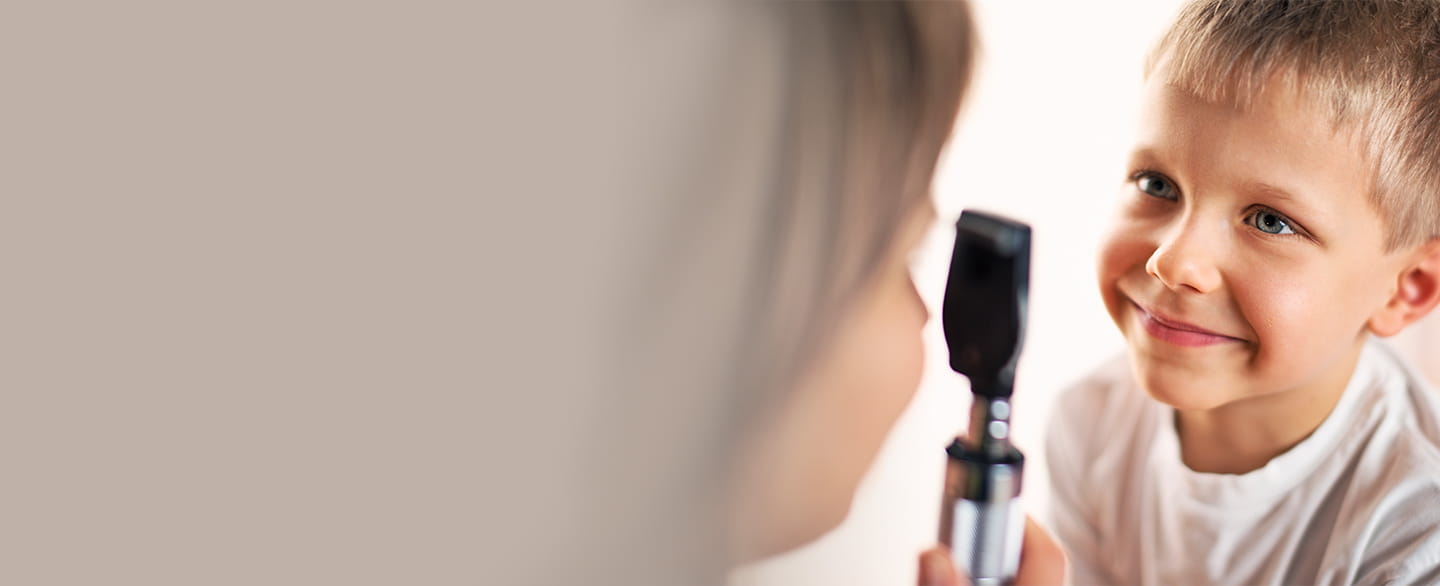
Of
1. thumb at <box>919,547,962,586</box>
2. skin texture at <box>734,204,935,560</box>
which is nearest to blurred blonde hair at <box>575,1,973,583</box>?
skin texture at <box>734,204,935,560</box>

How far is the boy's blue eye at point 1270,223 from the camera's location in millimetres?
820

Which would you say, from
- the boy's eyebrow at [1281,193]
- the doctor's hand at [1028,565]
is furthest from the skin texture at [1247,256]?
the doctor's hand at [1028,565]

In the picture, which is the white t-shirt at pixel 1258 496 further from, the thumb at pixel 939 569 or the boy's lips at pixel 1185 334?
the thumb at pixel 939 569

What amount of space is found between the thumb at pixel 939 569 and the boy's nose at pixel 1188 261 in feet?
0.93

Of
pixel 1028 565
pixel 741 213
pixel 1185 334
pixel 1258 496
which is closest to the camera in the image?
pixel 741 213

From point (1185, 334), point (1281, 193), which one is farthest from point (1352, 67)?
point (1185, 334)

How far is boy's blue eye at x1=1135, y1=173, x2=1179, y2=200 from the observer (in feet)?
2.86

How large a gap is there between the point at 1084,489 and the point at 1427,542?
320 millimetres

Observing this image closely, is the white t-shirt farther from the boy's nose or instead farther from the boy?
the boy's nose

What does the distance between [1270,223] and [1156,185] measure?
9 centimetres

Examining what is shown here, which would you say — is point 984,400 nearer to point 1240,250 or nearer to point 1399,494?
point 1240,250

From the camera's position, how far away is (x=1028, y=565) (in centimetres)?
75

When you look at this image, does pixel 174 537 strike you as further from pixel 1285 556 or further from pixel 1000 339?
pixel 1285 556

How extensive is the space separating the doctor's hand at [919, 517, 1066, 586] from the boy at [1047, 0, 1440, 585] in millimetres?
185
